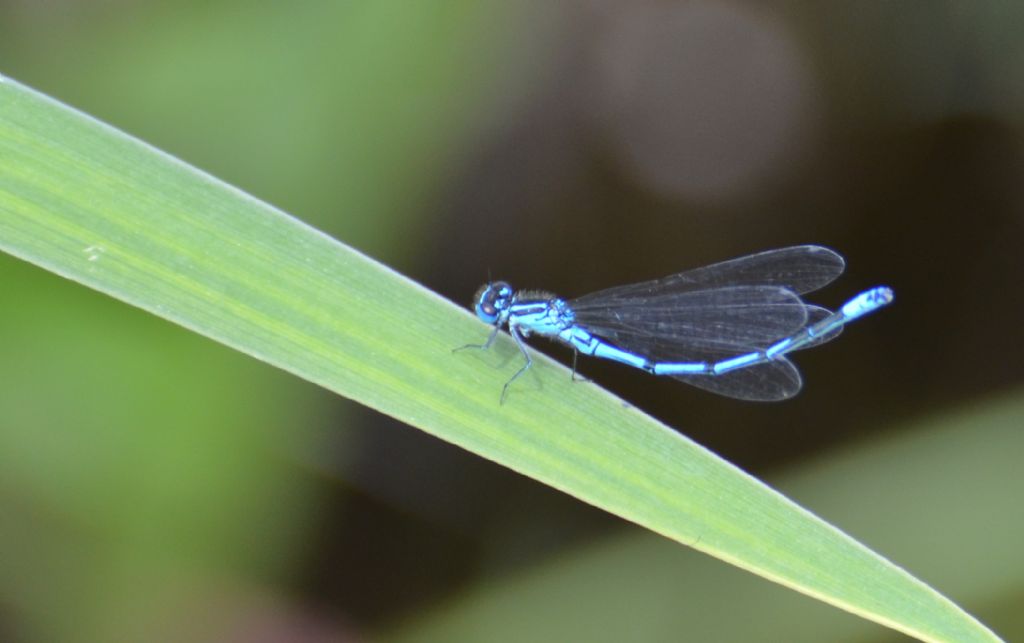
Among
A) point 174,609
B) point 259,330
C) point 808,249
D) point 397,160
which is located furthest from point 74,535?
point 808,249

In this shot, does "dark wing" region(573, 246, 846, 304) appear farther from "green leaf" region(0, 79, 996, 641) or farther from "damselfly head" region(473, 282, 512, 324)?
"green leaf" region(0, 79, 996, 641)

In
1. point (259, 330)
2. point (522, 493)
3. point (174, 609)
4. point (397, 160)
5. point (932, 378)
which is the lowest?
point (174, 609)

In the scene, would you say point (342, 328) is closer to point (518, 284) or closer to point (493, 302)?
point (493, 302)

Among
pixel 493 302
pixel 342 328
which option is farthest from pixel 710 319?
pixel 342 328

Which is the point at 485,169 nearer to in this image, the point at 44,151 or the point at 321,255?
the point at 321,255

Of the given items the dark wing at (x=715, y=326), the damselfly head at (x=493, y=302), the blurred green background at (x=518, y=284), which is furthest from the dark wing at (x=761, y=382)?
the damselfly head at (x=493, y=302)

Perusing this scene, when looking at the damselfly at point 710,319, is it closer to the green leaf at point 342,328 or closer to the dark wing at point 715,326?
the dark wing at point 715,326

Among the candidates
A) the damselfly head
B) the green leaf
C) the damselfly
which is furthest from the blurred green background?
the green leaf
